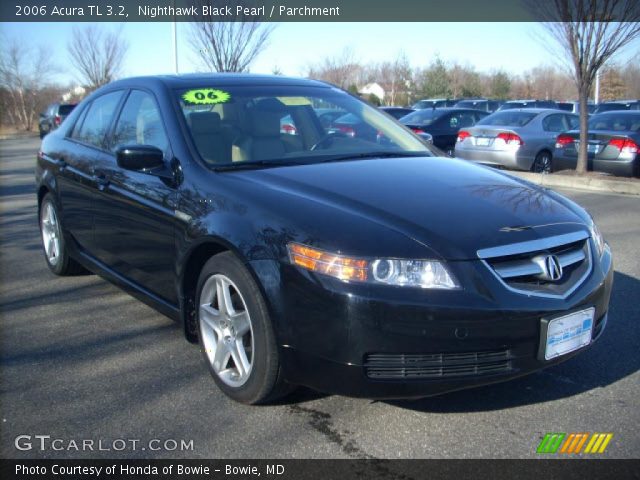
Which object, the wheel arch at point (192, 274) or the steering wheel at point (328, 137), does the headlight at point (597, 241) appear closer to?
the steering wheel at point (328, 137)

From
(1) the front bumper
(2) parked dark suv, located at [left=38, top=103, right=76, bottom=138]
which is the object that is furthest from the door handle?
(2) parked dark suv, located at [left=38, top=103, right=76, bottom=138]

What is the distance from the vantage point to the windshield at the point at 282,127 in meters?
3.90

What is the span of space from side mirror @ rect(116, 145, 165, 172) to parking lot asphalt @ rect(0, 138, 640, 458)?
1149mm

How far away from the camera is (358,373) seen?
2805 mm

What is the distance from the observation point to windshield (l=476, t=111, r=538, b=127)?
13.9m

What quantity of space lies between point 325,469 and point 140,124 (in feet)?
8.62

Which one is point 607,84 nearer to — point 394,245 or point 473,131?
point 473,131

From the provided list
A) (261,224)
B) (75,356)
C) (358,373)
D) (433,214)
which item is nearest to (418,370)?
(358,373)

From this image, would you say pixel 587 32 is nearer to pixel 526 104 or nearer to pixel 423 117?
pixel 423 117

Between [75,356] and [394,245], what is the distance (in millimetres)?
2275

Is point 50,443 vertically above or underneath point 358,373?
underneath

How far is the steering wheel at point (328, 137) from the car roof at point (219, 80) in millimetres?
535

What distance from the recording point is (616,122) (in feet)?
42.5

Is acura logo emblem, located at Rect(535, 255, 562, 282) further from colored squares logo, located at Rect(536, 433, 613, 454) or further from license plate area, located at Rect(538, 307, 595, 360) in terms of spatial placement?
colored squares logo, located at Rect(536, 433, 613, 454)
